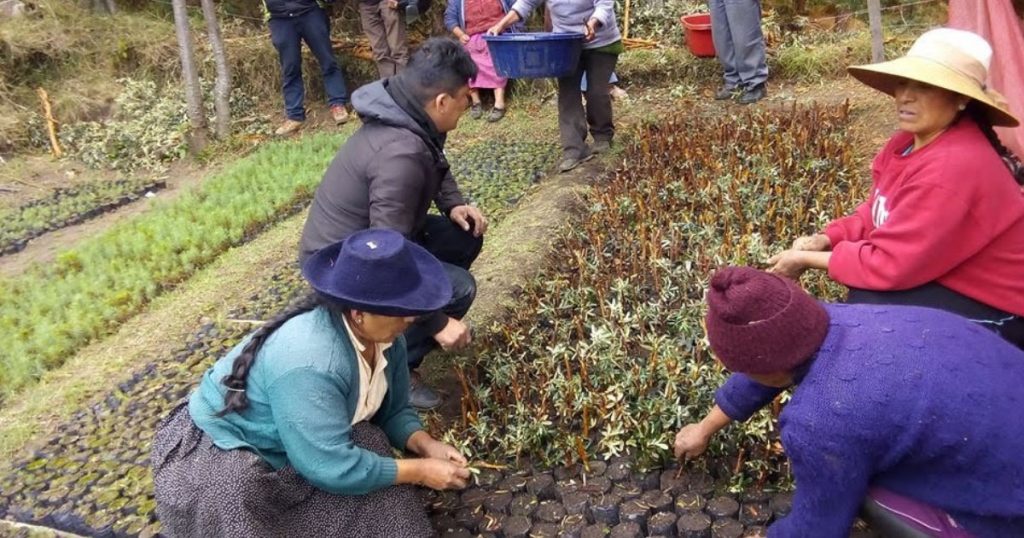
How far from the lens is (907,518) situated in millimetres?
1960

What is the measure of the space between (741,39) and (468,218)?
13.3 feet

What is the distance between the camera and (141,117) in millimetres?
9336

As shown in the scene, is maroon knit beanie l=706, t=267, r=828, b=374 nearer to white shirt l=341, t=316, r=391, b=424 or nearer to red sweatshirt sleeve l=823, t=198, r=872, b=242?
white shirt l=341, t=316, r=391, b=424

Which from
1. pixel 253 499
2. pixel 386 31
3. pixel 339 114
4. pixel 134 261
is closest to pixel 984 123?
pixel 253 499

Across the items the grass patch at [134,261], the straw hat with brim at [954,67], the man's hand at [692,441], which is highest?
the straw hat with brim at [954,67]

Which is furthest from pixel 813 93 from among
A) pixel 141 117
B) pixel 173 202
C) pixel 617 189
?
pixel 141 117

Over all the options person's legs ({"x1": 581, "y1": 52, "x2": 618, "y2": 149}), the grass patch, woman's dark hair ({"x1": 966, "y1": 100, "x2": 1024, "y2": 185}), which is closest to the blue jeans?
person's legs ({"x1": 581, "y1": 52, "x2": 618, "y2": 149})

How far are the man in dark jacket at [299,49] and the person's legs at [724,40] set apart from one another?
3.78 metres

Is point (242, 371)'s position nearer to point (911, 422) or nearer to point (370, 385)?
point (370, 385)

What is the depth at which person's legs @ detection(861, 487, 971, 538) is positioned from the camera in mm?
1925

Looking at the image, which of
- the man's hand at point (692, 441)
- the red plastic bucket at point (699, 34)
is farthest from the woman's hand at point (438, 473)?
the red plastic bucket at point (699, 34)

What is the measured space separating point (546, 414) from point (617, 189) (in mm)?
2348

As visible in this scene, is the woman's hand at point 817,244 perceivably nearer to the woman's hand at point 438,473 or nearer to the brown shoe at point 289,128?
the woman's hand at point 438,473

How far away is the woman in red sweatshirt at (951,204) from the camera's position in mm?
2516
